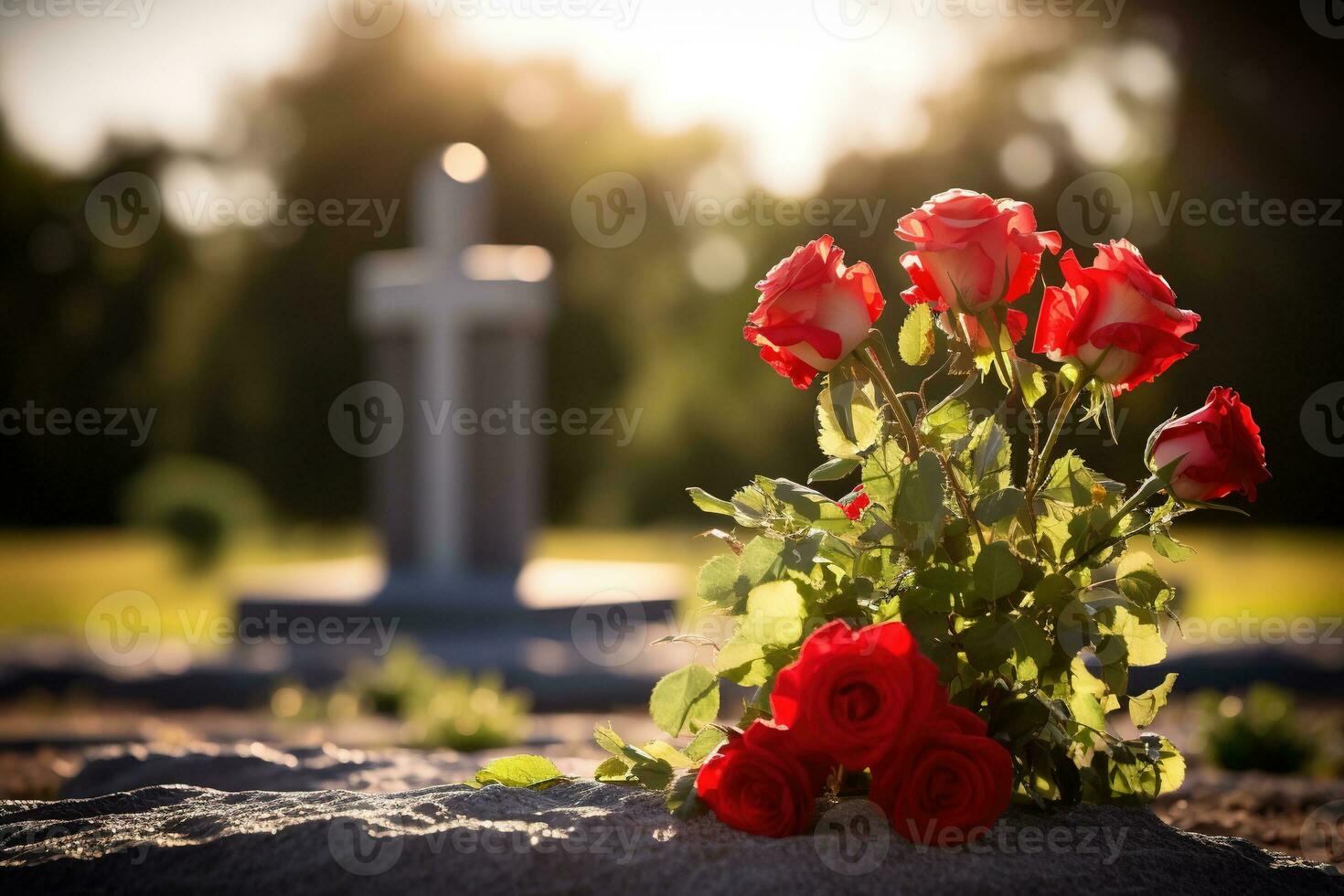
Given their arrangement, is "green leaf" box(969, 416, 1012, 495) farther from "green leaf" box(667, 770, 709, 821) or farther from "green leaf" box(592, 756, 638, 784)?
"green leaf" box(592, 756, 638, 784)

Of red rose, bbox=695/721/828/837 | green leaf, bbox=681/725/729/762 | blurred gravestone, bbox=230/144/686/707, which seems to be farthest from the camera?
blurred gravestone, bbox=230/144/686/707

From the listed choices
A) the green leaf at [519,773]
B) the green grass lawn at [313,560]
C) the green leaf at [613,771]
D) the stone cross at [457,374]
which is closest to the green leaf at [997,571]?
the green leaf at [613,771]

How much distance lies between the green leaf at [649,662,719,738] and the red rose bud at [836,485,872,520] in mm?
336

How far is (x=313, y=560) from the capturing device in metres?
17.2

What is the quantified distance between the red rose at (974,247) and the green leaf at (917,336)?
99 mm

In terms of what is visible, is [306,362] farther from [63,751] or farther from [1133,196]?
[63,751]

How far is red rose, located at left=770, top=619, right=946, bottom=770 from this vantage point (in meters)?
1.41

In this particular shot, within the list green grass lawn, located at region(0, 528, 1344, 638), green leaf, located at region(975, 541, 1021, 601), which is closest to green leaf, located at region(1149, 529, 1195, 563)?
green leaf, located at region(975, 541, 1021, 601)

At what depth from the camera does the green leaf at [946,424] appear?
1.71 meters

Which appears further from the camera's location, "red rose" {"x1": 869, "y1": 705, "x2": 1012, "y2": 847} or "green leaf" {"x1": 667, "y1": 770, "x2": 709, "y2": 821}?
"green leaf" {"x1": 667, "y1": 770, "x2": 709, "y2": 821}

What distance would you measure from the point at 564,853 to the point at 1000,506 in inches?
29.7

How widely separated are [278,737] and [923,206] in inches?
152

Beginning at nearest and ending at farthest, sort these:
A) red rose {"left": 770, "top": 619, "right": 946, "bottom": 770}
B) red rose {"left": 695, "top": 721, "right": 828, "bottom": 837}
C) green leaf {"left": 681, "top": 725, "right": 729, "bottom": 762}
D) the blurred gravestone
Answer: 1. red rose {"left": 770, "top": 619, "right": 946, "bottom": 770}
2. red rose {"left": 695, "top": 721, "right": 828, "bottom": 837}
3. green leaf {"left": 681, "top": 725, "right": 729, "bottom": 762}
4. the blurred gravestone

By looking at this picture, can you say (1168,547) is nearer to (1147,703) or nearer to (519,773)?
(1147,703)
